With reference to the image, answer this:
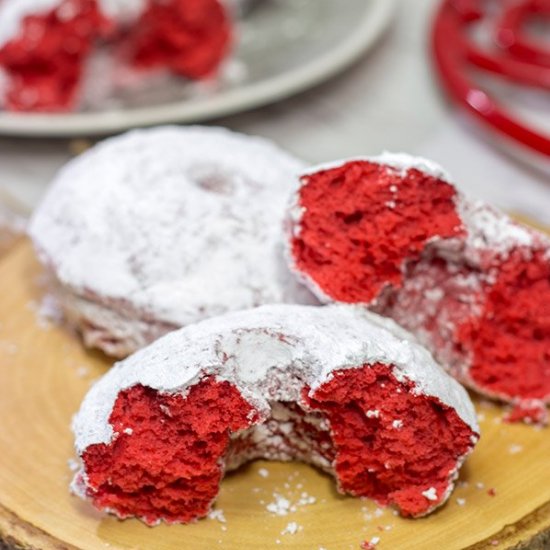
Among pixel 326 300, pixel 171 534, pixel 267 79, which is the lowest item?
pixel 267 79

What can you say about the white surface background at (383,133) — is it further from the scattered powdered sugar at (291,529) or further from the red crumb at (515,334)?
the scattered powdered sugar at (291,529)

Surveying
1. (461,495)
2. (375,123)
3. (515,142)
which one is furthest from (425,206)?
(375,123)

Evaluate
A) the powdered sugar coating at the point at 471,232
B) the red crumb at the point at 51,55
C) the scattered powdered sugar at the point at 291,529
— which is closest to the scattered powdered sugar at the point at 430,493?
the scattered powdered sugar at the point at 291,529

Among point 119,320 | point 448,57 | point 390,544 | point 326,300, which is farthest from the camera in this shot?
point 448,57

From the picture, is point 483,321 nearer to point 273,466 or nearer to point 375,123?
point 273,466

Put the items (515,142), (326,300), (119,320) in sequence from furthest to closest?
(515,142), (119,320), (326,300)

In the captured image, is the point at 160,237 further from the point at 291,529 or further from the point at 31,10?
the point at 31,10

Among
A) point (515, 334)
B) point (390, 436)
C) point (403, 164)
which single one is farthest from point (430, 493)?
point (403, 164)
